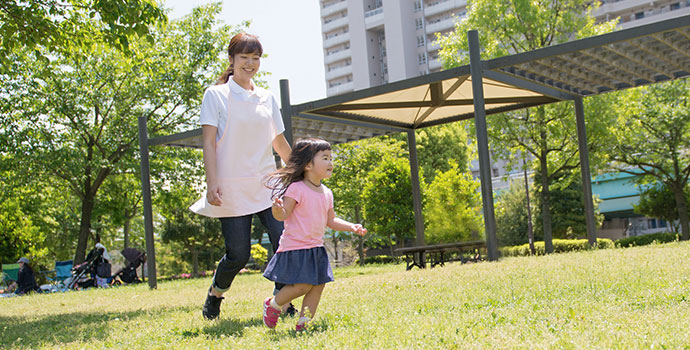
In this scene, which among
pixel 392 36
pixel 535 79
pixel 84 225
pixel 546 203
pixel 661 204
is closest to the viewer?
pixel 535 79

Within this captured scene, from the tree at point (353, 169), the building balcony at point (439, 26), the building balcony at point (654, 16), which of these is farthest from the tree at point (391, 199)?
the building balcony at point (439, 26)

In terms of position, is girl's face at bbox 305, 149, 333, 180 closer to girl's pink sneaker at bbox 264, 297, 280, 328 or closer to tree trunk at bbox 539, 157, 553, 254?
girl's pink sneaker at bbox 264, 297, 280, 328

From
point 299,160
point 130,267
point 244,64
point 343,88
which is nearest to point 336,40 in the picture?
point 343,88

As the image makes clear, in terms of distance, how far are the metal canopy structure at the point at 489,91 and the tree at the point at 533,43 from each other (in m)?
7.72

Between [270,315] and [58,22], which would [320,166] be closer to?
[270,315]

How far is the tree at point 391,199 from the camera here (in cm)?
2506

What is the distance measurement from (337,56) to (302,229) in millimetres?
91468

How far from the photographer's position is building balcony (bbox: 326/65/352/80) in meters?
93.2

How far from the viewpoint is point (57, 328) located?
657 cm

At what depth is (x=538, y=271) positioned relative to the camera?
7.38 meters

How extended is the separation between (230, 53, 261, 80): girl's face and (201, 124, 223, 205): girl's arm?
485 millimetres

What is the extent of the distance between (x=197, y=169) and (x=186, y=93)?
2919 millimetres

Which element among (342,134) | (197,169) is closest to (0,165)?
(197,169)

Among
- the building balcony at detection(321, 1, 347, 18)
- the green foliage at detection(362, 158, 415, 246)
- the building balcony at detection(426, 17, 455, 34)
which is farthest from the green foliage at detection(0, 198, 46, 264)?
the building balcony at detection(321, 1, 347, 18)
